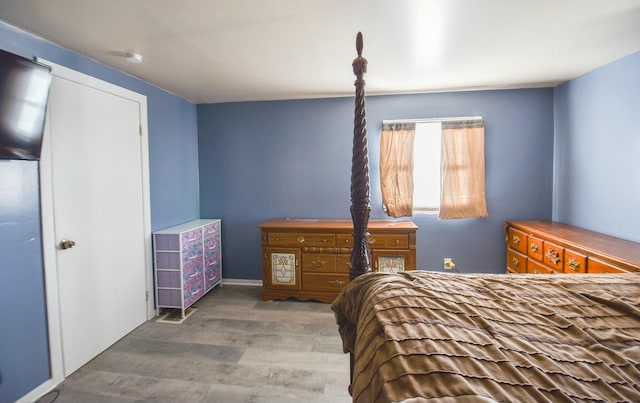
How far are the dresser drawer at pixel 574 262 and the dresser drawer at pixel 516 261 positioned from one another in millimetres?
595

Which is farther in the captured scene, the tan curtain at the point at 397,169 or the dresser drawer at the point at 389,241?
the tan curtain at the point at 397,169

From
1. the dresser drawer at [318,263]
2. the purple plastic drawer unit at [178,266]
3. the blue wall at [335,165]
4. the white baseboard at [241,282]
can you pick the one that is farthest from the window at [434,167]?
the purple plastic drawer unit at [178,266]

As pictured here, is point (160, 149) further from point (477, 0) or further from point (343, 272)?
point (477, 0)

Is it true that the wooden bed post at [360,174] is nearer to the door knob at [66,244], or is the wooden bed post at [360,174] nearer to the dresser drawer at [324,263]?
the dresser drawer at [324,263]

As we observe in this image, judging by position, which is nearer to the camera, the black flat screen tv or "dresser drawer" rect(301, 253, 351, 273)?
the black flat screen tv

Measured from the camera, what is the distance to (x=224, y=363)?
82.8 inches

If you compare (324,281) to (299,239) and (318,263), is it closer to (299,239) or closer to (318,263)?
(318,263)

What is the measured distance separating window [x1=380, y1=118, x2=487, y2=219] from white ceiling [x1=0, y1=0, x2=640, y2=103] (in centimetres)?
58

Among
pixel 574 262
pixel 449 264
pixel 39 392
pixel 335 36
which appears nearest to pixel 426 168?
pixel 449 264

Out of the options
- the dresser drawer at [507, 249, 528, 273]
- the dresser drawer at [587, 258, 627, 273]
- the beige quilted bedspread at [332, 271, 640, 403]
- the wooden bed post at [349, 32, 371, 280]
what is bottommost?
the dresser drawer at [507, 249, 528, 273]

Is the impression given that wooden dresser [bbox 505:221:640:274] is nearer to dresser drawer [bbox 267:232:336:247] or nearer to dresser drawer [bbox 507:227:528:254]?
dresser drawer [bbox 507:227:528:254]

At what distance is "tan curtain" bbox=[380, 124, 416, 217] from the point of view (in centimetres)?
330

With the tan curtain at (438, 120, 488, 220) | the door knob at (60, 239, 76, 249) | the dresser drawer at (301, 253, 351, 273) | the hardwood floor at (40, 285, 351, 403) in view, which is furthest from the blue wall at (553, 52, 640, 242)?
the door knob at (60, 239, 76, 249)

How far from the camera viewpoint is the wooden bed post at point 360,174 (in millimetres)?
1418
